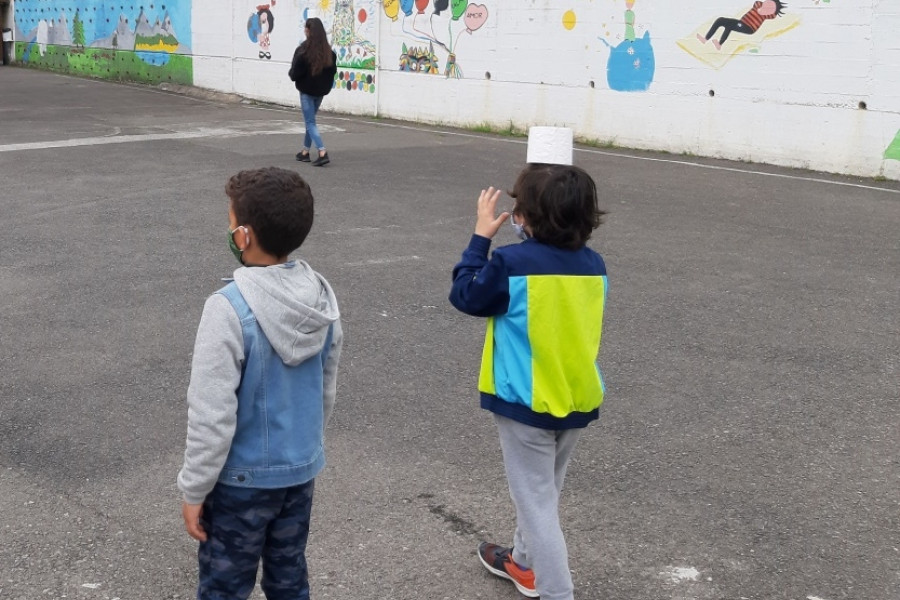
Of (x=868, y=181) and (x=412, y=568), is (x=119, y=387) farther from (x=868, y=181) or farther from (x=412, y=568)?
(x=868, y=181)

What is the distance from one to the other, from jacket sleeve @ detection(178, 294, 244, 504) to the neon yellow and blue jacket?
2.65 ft

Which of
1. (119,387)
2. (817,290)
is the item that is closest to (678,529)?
(119,387)

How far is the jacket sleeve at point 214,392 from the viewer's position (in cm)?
270

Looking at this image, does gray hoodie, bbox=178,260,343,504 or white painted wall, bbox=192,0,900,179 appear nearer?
gray hoodie, bbox=178,260,343,504

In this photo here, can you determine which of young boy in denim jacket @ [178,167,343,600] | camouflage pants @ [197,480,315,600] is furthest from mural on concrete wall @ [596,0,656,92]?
camouflage pants @ [197,480,315,600]

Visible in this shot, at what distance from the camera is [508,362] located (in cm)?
332

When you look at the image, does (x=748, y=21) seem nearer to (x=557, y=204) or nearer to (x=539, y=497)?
(x=557, y=204)

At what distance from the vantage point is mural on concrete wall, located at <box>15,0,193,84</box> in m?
24.4

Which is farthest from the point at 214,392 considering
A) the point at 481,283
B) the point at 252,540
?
the point at 481,283

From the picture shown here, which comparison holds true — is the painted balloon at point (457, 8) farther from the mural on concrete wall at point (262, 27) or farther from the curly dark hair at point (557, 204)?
the curly dark hair at point (557, 204)

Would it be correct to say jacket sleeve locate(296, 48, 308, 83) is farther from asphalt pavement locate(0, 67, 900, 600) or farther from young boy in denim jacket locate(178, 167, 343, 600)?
young boy in denim jacket locate(178, 167, 343, 600)

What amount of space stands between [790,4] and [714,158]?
217cm

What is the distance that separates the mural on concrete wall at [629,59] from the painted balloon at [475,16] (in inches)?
98.8

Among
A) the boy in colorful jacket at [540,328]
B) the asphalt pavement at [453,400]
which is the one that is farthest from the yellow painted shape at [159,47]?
the boy in colorful jacket at [540,328]
